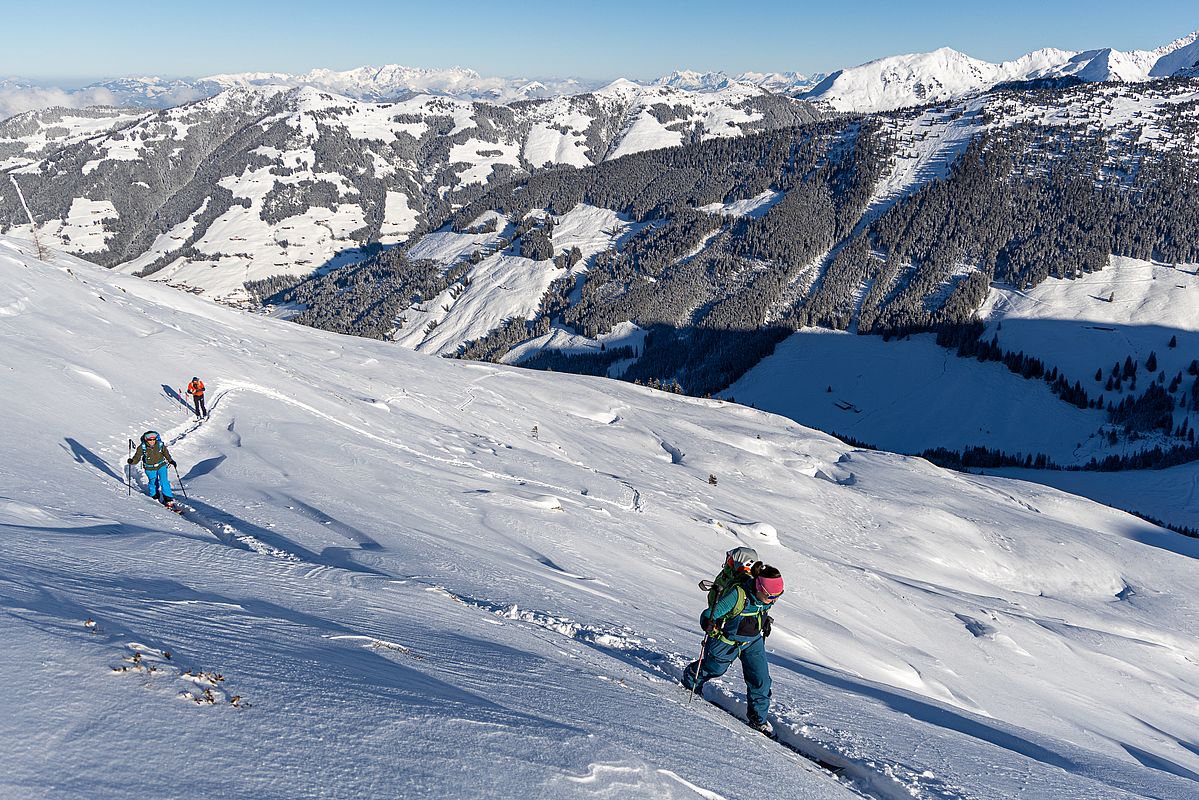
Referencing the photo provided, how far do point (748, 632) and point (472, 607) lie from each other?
5024 millimetres

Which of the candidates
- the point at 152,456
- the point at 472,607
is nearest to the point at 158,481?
the point at 152,456

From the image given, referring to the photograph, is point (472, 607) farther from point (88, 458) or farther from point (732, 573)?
point (88, 458)

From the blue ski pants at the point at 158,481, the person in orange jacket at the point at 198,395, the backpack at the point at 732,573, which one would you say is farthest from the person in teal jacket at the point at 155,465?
the backpack at the point at 732,573

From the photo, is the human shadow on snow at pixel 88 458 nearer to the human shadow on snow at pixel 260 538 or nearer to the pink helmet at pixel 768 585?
the human shadow on snow at pixel 260 538

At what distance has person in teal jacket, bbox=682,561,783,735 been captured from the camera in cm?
880

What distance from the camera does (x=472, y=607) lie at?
444 inches

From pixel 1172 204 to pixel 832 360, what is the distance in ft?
306

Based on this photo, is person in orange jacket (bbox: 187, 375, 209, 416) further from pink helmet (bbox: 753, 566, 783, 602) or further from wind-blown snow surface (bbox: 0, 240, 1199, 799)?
pink helmet (bbox: 753, 566, 783, 602)

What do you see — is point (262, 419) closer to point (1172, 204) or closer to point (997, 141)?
point (1172, 204)

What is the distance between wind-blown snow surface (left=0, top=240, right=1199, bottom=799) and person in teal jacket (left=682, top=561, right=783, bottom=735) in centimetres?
55

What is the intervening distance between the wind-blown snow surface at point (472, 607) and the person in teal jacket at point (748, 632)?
0.55 m

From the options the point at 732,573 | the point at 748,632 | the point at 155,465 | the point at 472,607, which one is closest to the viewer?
the point at 748,632

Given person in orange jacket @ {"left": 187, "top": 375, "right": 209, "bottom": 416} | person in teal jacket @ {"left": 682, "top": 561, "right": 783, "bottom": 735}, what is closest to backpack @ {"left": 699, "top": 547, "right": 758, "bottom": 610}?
person in teal jacket @ {"left": 682, "top": 561, "right": 783, "bottom": 735}

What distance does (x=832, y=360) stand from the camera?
134 meters
